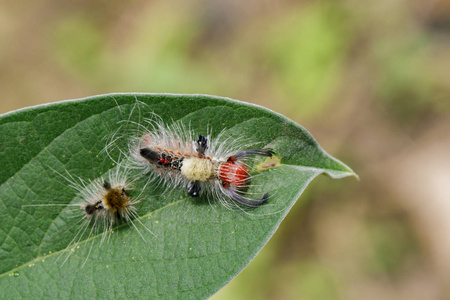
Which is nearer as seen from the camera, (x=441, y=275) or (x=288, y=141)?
(x=288, y=141)

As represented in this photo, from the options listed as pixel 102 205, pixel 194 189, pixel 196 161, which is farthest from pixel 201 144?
pixel 102 205

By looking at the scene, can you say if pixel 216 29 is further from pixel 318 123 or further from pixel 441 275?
pixel 441 275

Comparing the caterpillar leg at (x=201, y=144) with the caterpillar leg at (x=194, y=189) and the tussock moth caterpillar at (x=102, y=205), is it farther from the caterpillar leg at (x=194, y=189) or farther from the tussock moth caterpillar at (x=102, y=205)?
the tussock moth caterpillar at (x=102, y=205)

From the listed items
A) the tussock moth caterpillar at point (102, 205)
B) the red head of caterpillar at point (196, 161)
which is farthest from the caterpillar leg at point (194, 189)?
the tussock moth caterpillar at point (102, 205)

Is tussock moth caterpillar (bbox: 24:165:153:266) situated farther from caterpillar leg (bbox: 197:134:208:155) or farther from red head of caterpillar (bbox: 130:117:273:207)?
caterpillar leg (bbox: 197:134:208:155)

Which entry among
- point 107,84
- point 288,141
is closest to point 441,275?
point 288,141

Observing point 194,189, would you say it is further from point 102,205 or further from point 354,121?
point 354,121
